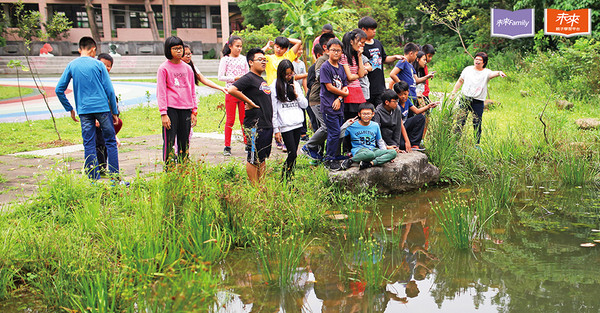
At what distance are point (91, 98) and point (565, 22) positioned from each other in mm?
15196

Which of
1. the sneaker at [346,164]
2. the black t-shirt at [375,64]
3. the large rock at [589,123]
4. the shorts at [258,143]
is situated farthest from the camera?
the large rock at [589,123]

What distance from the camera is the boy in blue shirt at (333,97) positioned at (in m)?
6.11

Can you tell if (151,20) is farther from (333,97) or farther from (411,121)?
(333,97)

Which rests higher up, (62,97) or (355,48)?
(355,48)

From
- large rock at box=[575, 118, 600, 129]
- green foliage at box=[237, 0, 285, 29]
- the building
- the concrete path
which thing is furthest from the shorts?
the building

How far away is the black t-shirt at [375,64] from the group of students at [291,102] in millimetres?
13

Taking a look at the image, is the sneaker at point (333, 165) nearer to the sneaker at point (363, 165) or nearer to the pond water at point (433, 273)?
the sneaker at point (363, 165)

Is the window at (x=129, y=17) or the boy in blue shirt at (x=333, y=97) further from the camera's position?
the window at (x=129, y=17)

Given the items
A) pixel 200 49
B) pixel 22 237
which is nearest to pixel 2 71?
pixel 200 49

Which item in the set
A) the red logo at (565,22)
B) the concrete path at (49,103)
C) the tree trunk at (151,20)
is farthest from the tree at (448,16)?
the tree trunk at (151,20)

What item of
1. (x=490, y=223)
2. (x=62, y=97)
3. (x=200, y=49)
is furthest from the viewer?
(x=200, y=49)

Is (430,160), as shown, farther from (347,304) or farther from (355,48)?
(347,304)

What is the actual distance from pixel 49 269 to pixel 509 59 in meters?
18.1

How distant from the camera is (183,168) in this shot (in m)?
4.66
